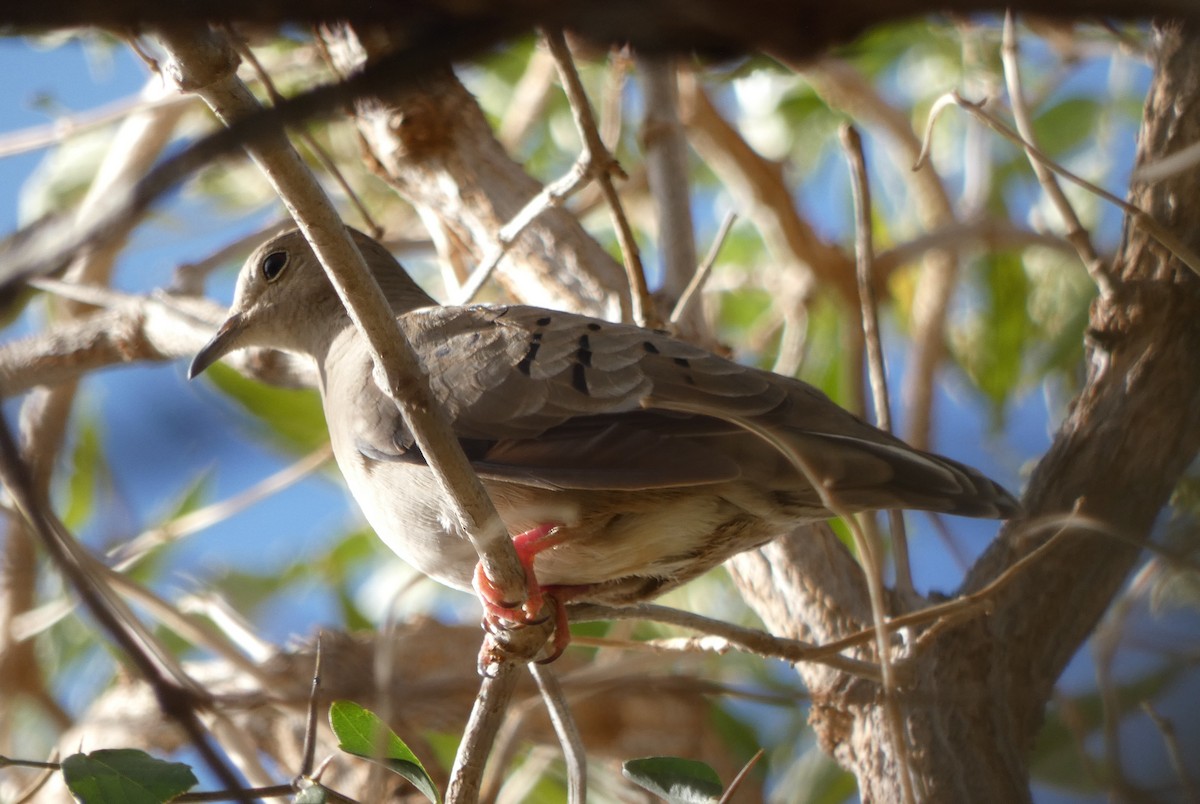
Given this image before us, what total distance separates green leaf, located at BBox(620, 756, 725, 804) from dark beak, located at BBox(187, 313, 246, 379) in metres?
1.66

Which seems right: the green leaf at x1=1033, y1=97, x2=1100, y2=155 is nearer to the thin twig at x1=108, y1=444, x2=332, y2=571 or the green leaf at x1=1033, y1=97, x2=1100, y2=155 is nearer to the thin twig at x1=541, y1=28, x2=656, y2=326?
the thin twig at x1=541, y1=28, x2=656, y2=326

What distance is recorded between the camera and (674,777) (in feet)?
7.86

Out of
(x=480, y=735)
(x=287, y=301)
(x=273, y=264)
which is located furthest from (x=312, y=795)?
(x=273, y=264)

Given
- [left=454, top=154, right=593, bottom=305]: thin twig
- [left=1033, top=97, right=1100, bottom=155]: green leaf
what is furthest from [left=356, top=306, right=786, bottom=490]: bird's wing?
[left=1033, top=97, right=1100, bottom=155]: green leaf

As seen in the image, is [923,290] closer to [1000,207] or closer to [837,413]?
[1000,207]

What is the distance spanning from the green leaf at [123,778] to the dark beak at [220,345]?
1.41m

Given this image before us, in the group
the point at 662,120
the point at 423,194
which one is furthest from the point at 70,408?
the point at 662,120

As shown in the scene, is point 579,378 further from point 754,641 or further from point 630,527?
point 754,641

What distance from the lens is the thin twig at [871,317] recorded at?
2.96 metres

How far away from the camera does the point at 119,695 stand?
427cm

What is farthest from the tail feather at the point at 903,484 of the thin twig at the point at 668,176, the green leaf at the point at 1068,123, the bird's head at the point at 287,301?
the green leaf at the point at 1068,123

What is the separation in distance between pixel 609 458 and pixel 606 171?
848 millimetres

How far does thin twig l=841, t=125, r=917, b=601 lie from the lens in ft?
9.70

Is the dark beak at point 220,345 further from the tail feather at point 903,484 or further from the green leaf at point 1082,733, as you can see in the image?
the green leaf at point 1082,733
